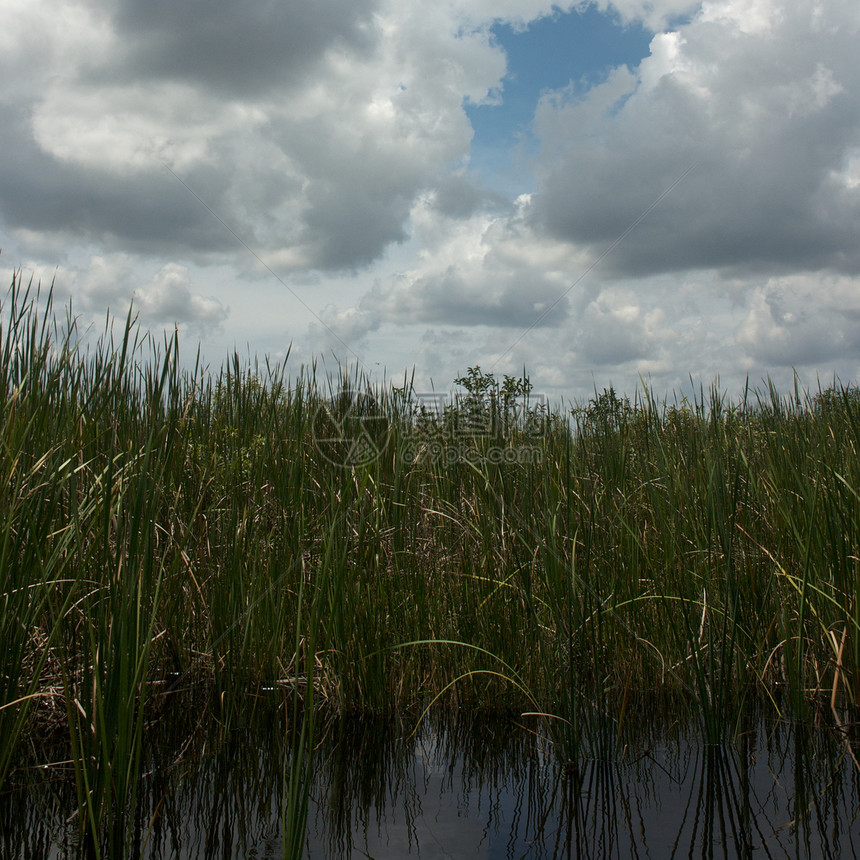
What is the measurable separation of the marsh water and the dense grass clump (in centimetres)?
13

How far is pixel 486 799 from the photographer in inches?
78.5

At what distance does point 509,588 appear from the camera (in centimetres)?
277

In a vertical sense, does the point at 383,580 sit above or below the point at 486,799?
above

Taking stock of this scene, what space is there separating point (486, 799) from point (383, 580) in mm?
1050

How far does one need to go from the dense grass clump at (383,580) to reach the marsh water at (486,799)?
13 centimetres

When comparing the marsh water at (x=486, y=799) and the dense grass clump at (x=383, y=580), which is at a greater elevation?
the dense grass clump at (x=383, y=580)

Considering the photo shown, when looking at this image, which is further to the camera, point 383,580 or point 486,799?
point 383,580

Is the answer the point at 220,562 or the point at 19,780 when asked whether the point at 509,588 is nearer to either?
the point at 220,562

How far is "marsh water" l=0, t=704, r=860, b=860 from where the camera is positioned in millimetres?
1754

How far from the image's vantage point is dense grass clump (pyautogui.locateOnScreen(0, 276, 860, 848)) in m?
1.95

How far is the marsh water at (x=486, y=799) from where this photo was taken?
175 cm

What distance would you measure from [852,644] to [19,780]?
309cm

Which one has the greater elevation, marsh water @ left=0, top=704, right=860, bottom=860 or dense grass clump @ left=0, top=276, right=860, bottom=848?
dense grass clump @ left=0, top=276, right=860, bottom=848

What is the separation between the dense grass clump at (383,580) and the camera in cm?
195
